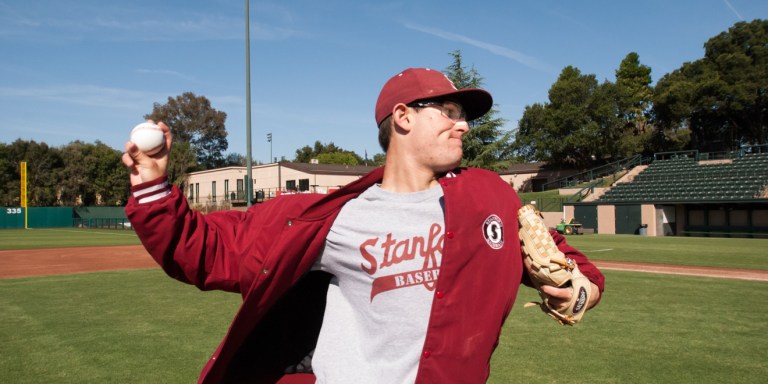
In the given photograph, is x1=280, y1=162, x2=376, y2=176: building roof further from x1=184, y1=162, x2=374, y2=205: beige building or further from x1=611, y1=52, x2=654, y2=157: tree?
x1=611, y1=52, x2=654, y2=157: tree

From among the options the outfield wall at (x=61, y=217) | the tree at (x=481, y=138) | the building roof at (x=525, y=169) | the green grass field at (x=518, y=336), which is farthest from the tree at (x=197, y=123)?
the green grass field at (x=518, y=336)

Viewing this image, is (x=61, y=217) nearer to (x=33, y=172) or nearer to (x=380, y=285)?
(x=33, y=172)

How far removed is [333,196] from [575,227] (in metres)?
31.0

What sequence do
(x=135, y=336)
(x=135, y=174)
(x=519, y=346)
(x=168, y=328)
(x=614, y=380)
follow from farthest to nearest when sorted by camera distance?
(x=168, y=328)
(x=135, y=336)
(x=519, y=346)
(x=614, y=380)
(x=135, y=174)

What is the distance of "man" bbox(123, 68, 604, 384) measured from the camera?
171 centimetres

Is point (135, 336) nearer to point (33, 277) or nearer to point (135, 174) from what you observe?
point (135, 174)

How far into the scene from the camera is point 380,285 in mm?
1893

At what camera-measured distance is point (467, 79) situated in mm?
29922

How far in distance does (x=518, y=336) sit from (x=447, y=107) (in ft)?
16.9

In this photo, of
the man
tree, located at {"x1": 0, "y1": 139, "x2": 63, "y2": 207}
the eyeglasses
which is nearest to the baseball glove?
the man

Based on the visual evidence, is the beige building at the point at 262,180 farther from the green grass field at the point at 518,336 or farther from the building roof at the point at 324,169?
the green grass field at the point at 518,336

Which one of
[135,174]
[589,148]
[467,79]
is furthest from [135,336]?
[589,148]

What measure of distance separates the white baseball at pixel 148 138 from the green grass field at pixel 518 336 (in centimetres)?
393

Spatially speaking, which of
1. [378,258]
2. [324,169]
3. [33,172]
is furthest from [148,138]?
[33,172]
